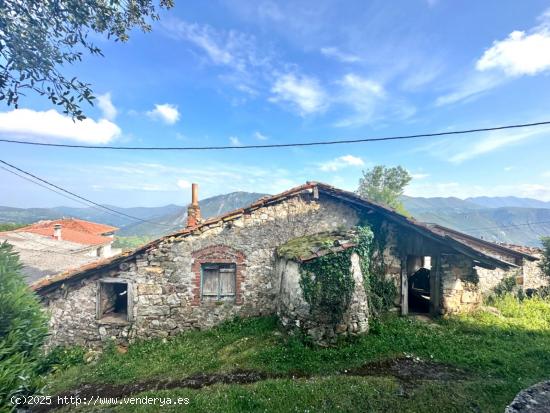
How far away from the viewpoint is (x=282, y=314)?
930 centimetres

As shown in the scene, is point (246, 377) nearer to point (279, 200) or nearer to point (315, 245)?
point (315, 245)

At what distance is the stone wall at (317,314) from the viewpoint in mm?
8336

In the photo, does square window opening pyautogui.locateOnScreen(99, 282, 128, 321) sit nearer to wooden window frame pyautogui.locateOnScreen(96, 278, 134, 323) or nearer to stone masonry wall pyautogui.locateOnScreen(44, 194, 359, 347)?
wooden window frame pyautogui.locateOnScreen(96, 278, 134, 323)

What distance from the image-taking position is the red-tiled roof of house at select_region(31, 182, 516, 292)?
9.69 metres

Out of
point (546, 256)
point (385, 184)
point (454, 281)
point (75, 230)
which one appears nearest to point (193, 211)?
point (454, 281)

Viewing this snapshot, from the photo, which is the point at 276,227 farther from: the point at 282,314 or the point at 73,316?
the point at 73,316

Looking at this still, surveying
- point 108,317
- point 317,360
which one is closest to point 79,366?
point 108,317

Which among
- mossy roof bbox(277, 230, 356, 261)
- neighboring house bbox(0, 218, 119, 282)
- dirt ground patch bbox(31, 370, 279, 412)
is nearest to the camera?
dirt ground patch bbox(31, 370, 279, 412)

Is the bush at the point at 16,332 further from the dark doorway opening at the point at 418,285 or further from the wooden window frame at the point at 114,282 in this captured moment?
the dark doorway opening at the point at 418,285

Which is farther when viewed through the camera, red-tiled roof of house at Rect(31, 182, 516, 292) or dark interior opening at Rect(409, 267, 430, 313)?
dark interior opening at Rect(409, 267, 430, 313)

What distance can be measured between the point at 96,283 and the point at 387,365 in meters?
10.1

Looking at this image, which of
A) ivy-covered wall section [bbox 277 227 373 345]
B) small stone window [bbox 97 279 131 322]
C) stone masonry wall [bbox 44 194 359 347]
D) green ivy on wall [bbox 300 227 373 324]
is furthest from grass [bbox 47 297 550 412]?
small stone window [bbox 97 279 131 322]

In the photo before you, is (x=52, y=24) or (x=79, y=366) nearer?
(x=52, y=24)

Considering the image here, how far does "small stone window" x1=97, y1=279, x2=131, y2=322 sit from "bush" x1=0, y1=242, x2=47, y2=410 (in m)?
6.47
